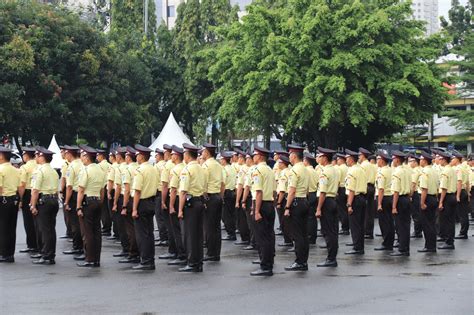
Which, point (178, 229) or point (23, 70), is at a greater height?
point (23, 70)

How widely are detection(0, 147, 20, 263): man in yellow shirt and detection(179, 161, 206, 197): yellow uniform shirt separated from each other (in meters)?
3.12

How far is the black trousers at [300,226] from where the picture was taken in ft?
46.1

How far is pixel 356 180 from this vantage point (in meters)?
17.4

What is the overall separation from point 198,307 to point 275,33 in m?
27.5

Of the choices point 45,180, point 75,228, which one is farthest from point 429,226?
point 45,180

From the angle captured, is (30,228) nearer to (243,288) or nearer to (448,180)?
(243,288)

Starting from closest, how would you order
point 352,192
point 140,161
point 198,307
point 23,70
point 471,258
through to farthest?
point 198,307 < point 140,161 < point 471,258 < point 352,192 < point 23,70

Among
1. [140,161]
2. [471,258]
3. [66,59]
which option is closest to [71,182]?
[140,161]

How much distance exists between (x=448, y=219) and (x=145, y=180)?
6.90 m

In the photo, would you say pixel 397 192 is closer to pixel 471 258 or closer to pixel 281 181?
pixel 471 258

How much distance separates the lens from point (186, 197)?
14055mm

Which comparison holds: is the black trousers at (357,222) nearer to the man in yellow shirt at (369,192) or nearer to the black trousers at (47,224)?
the man in yellow shirt at (369,192)

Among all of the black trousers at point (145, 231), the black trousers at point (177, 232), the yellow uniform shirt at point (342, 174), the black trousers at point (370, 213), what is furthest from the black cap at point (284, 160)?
the black trousers at point (370, 213)

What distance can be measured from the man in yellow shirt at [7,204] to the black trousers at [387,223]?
6876mm
